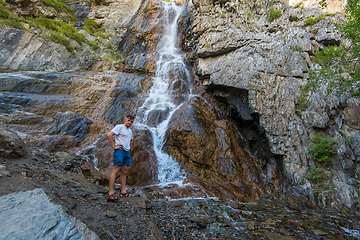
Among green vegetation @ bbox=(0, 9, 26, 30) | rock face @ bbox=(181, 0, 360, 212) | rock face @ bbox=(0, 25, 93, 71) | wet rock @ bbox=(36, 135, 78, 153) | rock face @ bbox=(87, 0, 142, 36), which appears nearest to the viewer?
wet rock @ bbox=(36, 135, 78, 153)

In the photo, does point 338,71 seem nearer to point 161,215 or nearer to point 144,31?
point 161,215

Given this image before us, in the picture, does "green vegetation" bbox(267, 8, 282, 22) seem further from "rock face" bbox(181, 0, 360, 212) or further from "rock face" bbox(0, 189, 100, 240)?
"rock face" bbox(0, 189, 100, 240)

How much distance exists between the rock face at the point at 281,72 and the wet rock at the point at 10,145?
34.3 feet

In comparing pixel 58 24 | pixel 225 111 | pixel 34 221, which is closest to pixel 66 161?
pixel 34 221

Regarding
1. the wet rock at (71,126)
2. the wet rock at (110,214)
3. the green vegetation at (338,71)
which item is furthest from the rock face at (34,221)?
the green vegetation at (338,71)

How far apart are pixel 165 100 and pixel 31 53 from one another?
38.4ft

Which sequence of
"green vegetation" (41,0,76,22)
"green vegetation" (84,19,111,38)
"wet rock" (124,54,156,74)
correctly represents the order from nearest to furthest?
"wet rock" (124,54,156,74), "green vegetation" (41,0,76,22), "green vegetation" (84,19,111,38)

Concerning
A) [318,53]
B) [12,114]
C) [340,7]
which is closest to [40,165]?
[12,114]

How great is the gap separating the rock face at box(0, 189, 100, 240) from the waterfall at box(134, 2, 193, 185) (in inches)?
230

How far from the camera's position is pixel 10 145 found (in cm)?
453

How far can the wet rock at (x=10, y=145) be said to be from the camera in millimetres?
4318

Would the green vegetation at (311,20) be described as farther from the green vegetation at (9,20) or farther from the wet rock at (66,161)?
the green vegetation at (9,20)

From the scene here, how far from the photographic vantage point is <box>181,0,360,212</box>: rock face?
8.85m

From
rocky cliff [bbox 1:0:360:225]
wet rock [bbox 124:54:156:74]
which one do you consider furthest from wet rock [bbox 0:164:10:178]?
wet rock [bbox 124:54:156:74]
